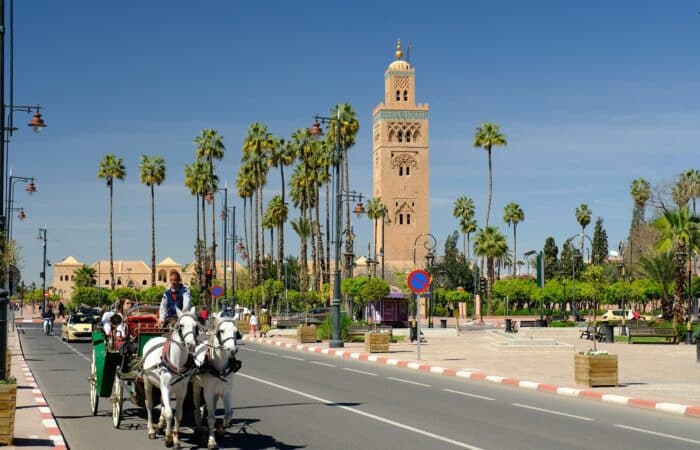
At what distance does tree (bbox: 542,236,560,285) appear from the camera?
144125 mm

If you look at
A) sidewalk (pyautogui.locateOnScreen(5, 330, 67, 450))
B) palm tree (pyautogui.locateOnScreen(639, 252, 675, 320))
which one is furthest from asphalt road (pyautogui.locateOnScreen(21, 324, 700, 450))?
palm tree (pyautogui.locateOnScreen(639, 252, 675, 320))

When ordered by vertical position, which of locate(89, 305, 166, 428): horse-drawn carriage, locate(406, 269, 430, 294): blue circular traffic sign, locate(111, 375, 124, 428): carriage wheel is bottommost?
locate(111, 375, 124, 428): carriage wheel

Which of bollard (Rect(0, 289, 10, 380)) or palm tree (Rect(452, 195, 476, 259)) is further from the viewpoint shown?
palm tree (Rect(452, 195, 476, 259))

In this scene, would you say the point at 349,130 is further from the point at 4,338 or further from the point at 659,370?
the point at 4,338

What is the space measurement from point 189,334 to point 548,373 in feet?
49.3

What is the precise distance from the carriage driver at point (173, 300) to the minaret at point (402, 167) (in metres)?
113

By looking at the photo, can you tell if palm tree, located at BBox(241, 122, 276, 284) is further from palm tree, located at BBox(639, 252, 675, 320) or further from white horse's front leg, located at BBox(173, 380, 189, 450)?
white horse's front leg, located at BBox(173, 380, 189, 450)

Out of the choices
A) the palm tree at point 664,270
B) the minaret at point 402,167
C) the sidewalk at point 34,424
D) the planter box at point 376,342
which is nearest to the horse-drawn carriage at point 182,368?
the sidewalk at point 34,424

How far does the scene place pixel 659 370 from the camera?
25.1 metres

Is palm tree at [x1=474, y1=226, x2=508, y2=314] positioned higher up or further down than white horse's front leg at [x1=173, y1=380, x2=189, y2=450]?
higher up

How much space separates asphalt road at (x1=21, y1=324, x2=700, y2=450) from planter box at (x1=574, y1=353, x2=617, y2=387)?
1.34m

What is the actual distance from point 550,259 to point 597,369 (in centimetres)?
13094

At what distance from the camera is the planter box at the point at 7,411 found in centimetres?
1074

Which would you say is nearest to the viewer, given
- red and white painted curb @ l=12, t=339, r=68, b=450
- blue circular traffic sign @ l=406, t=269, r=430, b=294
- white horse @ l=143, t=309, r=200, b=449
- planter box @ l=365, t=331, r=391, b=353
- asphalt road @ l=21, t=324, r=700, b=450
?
white horse @ l=143, t=309, r=200, b=449
